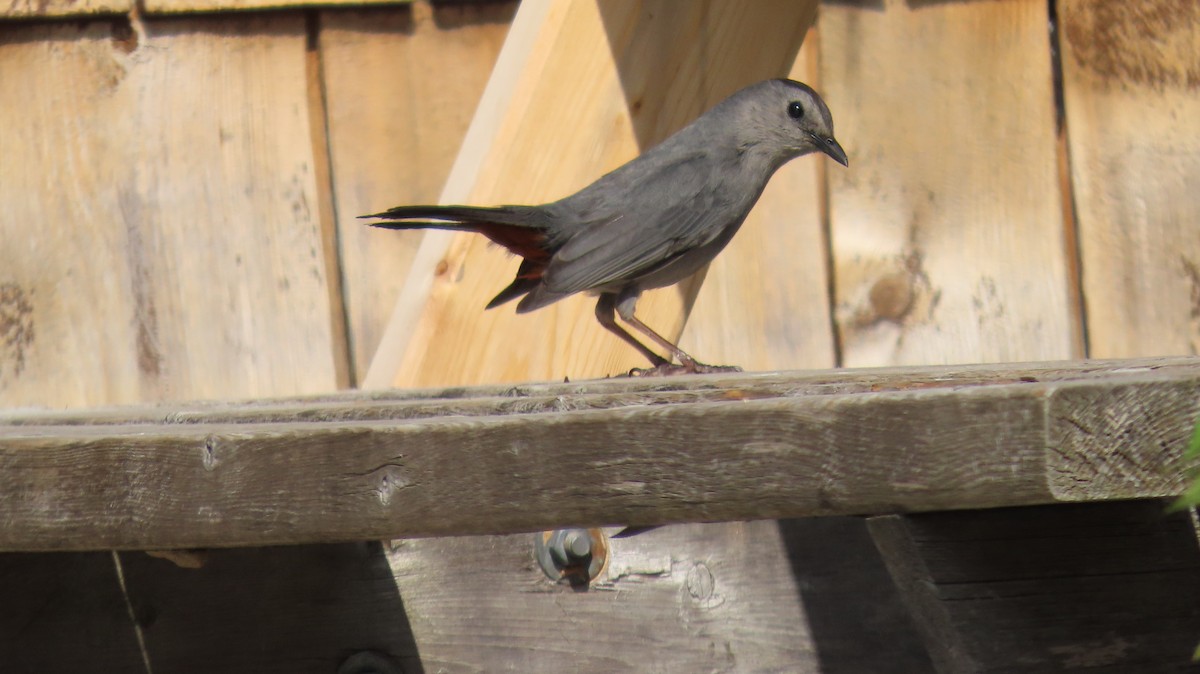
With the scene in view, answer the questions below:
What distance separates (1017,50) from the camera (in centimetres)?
303

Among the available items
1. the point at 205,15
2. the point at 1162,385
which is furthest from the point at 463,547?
the point at 205,15

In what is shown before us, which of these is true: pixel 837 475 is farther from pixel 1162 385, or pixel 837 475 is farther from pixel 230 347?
pixel 230 347

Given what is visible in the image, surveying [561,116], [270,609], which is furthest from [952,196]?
[270,609]

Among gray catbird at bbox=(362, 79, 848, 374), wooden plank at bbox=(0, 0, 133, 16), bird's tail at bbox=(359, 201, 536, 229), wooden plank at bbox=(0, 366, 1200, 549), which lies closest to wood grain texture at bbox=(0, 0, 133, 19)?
wooden plank at bbox=(0, 0, 133, 16)

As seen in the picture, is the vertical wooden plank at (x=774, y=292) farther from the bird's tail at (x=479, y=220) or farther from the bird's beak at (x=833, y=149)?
the bird's tail at (x=479, y=220)

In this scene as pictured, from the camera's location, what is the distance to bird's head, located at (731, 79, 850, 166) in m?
3.03

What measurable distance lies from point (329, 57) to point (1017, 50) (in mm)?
1434

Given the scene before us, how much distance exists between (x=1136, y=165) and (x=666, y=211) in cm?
102

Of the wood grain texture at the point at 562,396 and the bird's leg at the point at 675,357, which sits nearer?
the wood grain texture at the point at 562,396

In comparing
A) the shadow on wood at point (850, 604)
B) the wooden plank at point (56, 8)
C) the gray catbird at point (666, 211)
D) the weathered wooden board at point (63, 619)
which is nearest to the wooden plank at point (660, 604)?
the shadow on wood at point (850, 604)

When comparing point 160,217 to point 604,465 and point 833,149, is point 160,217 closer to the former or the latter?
point 833,149

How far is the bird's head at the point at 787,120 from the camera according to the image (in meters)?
3.03

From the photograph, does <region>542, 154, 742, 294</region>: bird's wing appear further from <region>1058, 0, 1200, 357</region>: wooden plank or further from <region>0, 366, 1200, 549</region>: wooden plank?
<region>0, 366, 1200, 549</region>: wooden plank

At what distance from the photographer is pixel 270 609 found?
180cm
